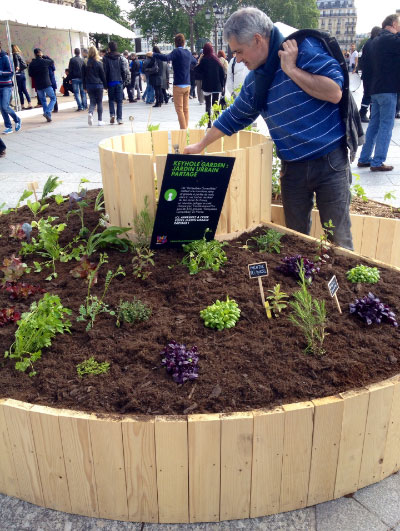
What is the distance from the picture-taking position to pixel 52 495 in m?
2.21

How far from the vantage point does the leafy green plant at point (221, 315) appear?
2.70m

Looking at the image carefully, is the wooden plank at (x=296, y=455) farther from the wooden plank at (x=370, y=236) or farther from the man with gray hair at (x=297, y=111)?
the wooden plank at (x=370, y=236)

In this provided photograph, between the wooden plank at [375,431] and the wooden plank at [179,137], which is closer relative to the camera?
the wooden plank at [375,431]

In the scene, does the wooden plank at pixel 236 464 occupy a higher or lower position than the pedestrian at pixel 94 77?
lower

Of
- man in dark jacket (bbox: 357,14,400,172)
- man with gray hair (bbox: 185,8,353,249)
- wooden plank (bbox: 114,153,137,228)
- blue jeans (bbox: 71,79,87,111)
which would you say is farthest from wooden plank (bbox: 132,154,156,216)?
blue jeans (bbox: 71,79,87,111)

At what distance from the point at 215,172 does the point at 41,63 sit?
41.5 feet

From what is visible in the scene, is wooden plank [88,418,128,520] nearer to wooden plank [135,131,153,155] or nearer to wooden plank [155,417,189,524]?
wooden plank [155,417,189,524]

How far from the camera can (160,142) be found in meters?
4.66

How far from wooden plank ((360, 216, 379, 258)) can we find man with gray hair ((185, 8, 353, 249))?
786mm

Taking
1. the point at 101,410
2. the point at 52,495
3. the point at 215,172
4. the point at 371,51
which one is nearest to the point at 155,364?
the point at 101,410

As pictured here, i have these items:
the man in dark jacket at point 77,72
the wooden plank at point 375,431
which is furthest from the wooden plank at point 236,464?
the man in dark jacket at point 77,72

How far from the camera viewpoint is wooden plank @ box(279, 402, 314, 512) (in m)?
2.06

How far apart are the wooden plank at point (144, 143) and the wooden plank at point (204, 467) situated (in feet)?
10.2

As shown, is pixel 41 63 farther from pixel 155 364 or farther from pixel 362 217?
pixel 155 364
